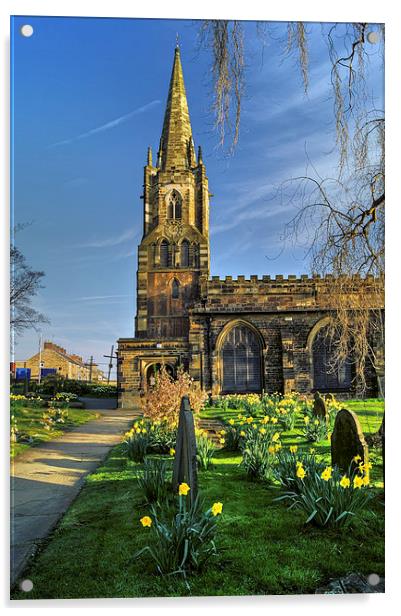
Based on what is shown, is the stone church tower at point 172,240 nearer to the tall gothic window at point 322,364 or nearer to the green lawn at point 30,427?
the tall gothic window at point 322,364

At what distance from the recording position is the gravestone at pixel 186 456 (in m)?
3.95

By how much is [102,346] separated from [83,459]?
227 cm

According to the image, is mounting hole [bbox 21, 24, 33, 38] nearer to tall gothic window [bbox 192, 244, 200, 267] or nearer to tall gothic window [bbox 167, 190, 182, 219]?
tall gothic window [bbox 192, 244, 200, 267]

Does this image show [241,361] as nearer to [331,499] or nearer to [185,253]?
[185,253]

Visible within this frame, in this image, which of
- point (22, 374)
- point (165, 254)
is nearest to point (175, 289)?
point (165, 254)

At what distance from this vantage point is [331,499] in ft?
12.6

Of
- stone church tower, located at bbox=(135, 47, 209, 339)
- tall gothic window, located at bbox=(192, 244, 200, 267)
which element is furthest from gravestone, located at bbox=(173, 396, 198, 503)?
tall gothic window, located at bbox=(192, 244, 200, 267)

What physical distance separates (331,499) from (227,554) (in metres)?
1.01

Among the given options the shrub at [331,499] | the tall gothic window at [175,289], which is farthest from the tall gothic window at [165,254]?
the shrub at [331,499]

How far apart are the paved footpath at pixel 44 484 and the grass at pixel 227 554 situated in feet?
0.53

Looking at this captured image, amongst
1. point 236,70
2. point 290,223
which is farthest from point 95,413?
point 236,70

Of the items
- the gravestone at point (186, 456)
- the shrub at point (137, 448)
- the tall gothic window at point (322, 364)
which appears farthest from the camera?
the tall gothic window at point (322, 364)

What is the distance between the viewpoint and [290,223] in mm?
5023

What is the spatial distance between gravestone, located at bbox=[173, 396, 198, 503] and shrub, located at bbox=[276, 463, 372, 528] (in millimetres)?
930
